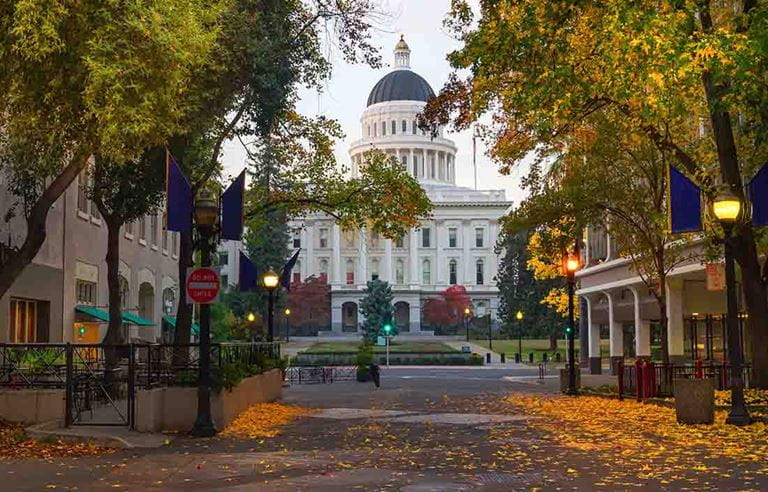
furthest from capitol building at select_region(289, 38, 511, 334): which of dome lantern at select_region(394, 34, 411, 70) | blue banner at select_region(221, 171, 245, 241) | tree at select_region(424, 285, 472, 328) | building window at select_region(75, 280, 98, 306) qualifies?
blue banner at select_region(221, 171, 245, 241)

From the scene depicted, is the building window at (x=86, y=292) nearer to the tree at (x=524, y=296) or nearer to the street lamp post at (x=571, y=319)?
the street lamp post at (x=571, y=319)

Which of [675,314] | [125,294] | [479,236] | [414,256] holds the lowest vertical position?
[675,314]

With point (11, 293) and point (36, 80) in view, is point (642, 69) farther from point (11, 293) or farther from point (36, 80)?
point (11, 293)

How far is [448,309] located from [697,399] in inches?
4303

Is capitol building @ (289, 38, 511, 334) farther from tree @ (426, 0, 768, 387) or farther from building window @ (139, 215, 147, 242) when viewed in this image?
tree @ (426, 0, 768, 387)

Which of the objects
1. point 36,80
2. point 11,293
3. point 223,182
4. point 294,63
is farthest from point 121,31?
point 223,182

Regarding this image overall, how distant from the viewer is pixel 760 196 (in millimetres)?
19359

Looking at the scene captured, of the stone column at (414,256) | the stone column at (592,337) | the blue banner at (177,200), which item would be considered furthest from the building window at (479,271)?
the blue banner at (177,200)

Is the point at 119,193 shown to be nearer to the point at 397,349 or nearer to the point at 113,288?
the point at 113,288

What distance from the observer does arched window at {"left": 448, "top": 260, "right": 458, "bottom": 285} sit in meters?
139

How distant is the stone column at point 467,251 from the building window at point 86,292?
349 ft

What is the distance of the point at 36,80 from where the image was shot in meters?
14.9

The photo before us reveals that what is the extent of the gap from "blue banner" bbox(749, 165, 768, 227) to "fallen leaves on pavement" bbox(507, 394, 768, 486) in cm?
Result: 418

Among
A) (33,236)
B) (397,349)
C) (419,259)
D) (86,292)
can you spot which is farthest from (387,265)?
(33,236)
